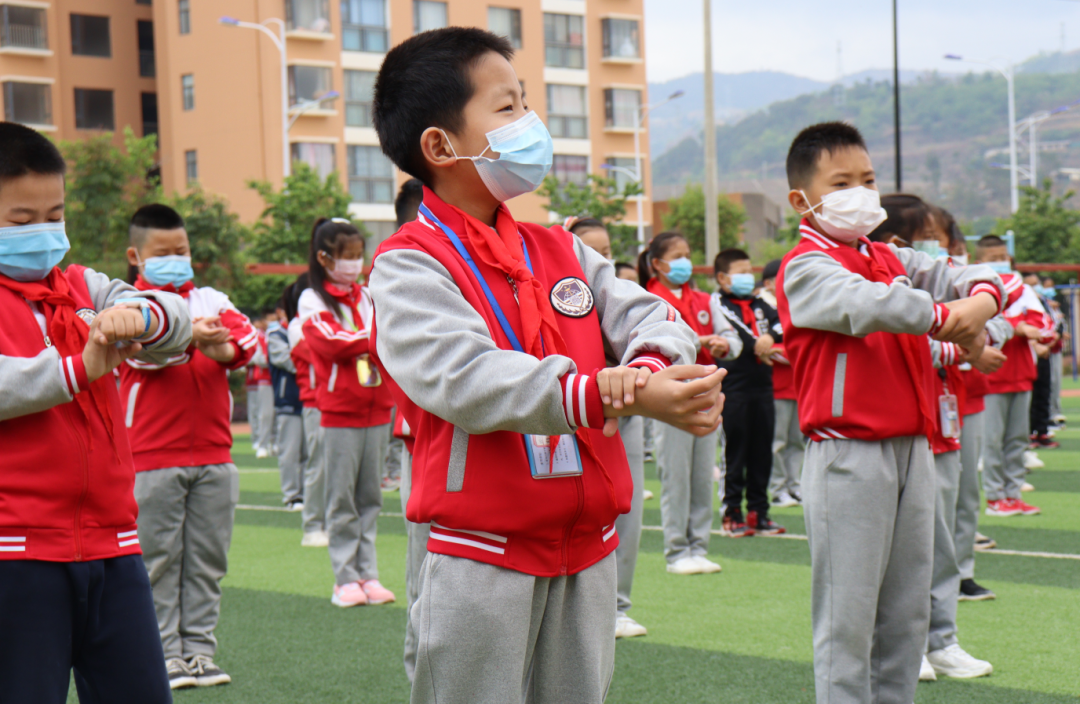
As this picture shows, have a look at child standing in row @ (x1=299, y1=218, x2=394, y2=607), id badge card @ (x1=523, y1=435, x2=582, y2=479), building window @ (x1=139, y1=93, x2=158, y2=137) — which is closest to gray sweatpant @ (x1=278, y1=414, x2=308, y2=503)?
child standing in row @ (x1=299, y1=218, x2=394, y2=607)

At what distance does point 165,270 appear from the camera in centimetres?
509

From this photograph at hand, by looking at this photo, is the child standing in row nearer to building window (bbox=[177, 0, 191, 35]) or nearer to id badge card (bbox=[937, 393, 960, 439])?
id badge card (bbox=[937, 393, 960, 439])

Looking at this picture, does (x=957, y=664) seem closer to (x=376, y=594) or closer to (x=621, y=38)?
(x=376, y=594)

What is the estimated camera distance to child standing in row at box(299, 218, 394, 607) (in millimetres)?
6855

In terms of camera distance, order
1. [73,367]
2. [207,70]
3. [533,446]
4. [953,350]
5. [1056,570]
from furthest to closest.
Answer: [207,70] → [1056,570] → [953,350] → [73,367] → [533,446]

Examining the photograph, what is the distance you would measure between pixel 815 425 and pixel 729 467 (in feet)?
17.9

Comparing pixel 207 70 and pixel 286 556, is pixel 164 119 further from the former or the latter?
pixel 286 556

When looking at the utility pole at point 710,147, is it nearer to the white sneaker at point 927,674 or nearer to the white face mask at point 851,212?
the white sneaker at point 927,674

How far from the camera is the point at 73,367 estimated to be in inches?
115

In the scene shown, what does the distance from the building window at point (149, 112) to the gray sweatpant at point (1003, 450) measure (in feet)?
127

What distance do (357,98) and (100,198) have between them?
1362 centimetres

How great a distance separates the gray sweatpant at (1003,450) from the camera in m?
9.38

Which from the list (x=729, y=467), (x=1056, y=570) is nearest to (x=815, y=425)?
(x=1056, y=570)

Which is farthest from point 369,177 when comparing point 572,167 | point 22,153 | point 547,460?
point 547,460
